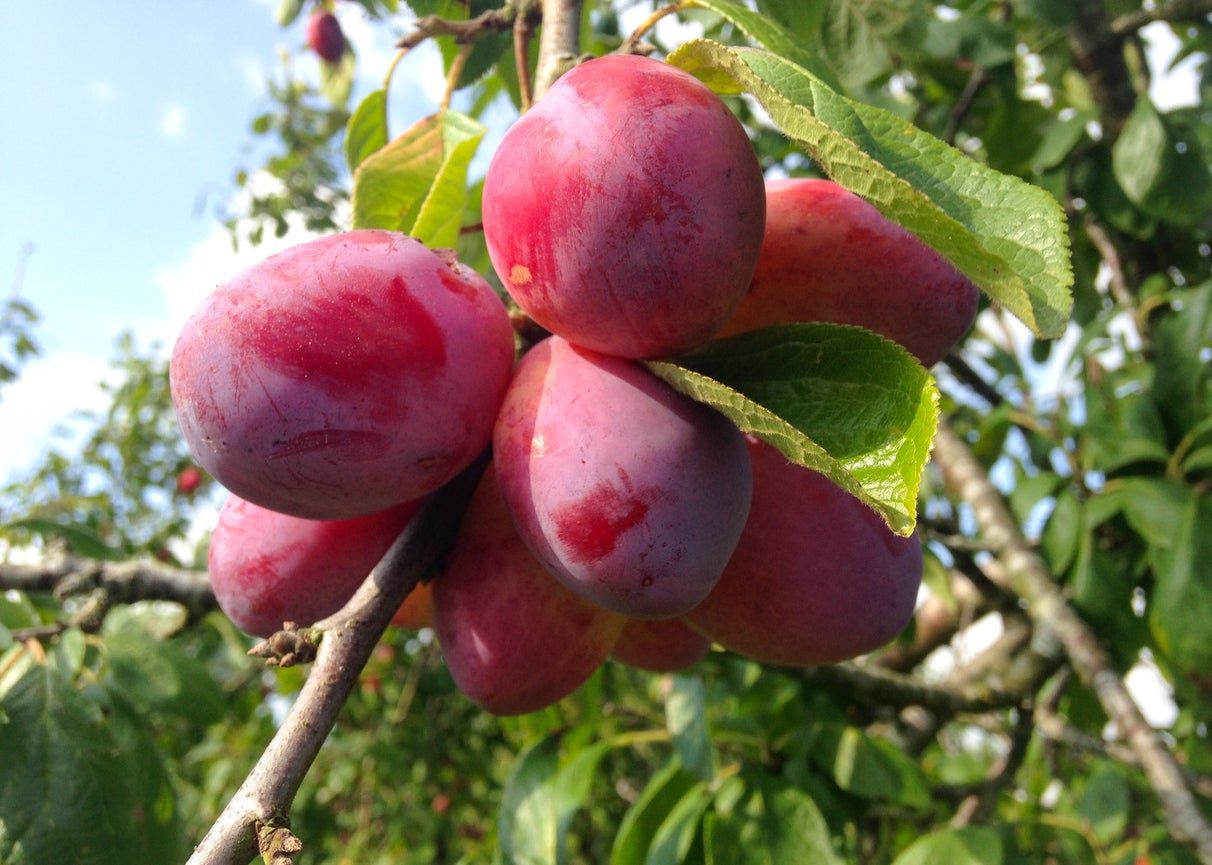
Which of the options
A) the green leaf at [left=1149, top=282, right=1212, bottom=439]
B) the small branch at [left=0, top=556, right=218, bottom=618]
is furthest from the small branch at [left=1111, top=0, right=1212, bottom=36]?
the small branch at [left=0, top=556, right=218, bottom=618]

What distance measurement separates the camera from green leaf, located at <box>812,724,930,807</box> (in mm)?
1450

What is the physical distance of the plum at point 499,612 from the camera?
72 cm

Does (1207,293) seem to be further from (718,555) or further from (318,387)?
(318,387)

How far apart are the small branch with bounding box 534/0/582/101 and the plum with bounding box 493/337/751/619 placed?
275mm

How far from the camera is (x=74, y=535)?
4.84 ft

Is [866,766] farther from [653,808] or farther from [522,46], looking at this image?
[522,46]

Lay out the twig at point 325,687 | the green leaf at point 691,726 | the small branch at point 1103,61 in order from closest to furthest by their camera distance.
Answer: the twig at point 325,687 → the green leaf at point 691,726 → the small branch at point 1103,61

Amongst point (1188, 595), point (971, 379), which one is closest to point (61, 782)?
point (1188, 595)

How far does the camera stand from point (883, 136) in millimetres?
602

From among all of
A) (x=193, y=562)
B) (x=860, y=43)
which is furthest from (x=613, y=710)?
(x=860, y=43)

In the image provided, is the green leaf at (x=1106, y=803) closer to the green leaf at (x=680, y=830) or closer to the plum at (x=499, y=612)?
the green leaf at (x=680, y=830)

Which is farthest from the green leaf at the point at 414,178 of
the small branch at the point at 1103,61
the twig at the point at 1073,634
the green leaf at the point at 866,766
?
the small branch at the point at 1103,61

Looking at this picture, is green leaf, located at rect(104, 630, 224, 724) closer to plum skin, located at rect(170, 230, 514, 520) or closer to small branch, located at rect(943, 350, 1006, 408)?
plum skin, located at rect(170, 230, 514, 520)

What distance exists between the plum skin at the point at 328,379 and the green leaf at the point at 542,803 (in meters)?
0.99
